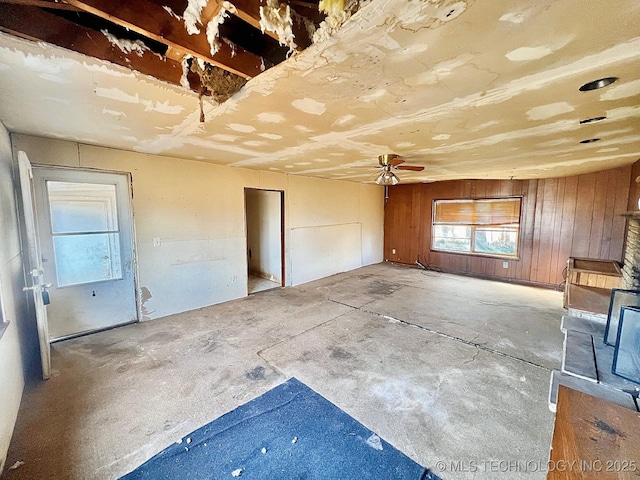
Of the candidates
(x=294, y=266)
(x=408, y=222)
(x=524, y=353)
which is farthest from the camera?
(x=408, y=222)

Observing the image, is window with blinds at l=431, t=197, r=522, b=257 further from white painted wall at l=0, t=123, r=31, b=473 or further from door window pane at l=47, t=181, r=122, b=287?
white painted wall at l=0, t=123, r=31, b=473

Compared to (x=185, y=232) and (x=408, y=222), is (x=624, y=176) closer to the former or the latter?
(x=408, y=222)

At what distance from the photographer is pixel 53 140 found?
289 cm

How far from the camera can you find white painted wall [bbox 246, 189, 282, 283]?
5.59 m

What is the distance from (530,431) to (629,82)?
2307 millimetres

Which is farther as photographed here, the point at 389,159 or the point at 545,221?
the point at 545,221

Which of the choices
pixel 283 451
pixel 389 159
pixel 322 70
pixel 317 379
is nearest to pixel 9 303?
pixel 283 451

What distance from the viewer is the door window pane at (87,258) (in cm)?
308

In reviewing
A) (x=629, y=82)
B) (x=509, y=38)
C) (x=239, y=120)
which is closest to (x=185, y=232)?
(x=239, y=120)

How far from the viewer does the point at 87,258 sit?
325cm

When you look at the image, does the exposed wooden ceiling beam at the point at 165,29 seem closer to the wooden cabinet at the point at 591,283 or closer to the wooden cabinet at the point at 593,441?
the wooden cabinet at the point at 593,441

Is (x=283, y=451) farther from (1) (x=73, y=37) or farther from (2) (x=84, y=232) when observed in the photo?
(2) (x=84, y=232)

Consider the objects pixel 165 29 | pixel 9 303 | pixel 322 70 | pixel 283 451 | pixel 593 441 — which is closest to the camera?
pixel 593 441

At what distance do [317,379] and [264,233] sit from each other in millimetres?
3990
